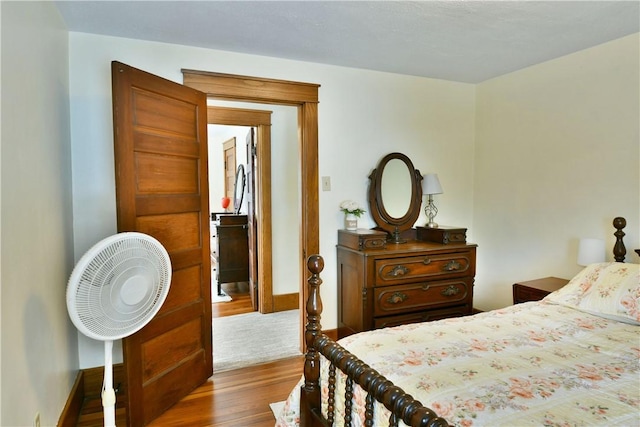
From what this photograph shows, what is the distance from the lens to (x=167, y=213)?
236cm

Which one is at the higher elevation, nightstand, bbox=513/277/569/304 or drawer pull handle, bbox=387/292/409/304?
nightstand, bbox=513/277/569/304

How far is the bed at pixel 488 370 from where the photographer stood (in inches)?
45.7

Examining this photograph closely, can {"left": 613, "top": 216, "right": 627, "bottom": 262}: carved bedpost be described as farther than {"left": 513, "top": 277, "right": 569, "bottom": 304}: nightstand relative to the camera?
No

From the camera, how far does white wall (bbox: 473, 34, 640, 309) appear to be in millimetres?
2666

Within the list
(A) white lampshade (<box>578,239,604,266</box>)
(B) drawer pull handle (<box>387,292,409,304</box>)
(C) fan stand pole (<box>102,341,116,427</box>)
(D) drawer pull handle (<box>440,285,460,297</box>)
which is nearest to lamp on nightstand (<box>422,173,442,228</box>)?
(D) drawer pull handle (<box>440,285,460,297</box>)

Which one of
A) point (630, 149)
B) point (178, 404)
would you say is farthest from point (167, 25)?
point (630, 149)

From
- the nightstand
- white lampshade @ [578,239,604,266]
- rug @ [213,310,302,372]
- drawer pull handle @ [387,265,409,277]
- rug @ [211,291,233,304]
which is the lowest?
rug @ [213,310,302,372]

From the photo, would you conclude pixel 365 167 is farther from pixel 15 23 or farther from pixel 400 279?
pixel 15 23

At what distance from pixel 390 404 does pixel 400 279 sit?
2.02 m

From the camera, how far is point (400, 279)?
304 centimetres

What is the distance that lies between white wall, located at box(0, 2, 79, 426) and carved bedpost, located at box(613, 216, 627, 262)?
129 inches

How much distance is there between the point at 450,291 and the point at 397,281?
541mm

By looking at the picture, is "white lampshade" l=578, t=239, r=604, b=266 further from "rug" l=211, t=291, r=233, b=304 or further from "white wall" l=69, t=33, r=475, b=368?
"rug" l=211, t=291, r=233, b=304

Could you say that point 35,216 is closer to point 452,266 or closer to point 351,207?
point 351,207
